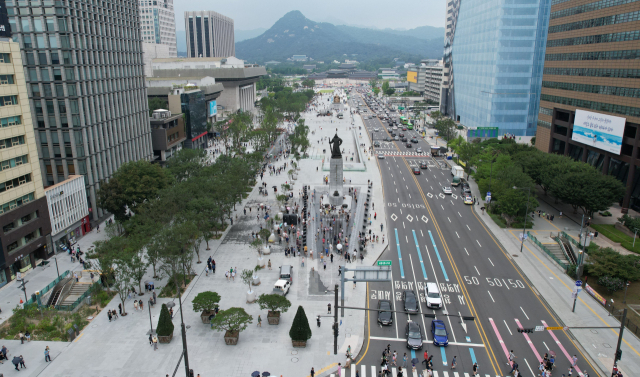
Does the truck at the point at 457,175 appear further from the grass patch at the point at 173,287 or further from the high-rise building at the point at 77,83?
the high-rise building at the point at 77,83

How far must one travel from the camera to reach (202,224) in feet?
181

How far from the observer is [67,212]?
59.2m

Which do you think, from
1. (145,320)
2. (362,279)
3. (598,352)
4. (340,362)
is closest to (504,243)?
(598,352)

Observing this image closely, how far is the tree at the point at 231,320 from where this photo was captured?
36.7 metres

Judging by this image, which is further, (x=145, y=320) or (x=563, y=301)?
(x=563, y=301)

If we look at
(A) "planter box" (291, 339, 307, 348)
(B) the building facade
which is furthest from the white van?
(B) the building facade

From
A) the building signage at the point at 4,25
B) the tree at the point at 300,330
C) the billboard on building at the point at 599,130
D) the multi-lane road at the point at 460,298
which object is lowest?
the multi-lane road at the point at 460,298

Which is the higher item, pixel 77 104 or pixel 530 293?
pixel 77 104

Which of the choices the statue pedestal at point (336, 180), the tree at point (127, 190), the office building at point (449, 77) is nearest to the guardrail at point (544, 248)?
the statue pedestal at point (336, 180)

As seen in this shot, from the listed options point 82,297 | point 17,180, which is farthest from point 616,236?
point 17,180

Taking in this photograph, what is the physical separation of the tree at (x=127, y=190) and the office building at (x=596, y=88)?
7427 cm

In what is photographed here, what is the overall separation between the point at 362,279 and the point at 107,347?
892 inches

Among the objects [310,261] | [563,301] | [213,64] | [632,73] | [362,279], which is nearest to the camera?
[362,279]

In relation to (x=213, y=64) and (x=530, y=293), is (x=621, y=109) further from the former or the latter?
(x=213, y=64)
